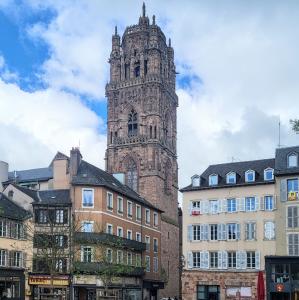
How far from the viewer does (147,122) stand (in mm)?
101750

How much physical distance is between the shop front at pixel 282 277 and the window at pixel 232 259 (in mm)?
3708

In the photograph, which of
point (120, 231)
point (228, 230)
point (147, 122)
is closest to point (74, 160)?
point (120, 231)

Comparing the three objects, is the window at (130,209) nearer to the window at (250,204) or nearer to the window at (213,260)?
the window at (213,260)

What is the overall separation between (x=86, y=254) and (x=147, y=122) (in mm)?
43743

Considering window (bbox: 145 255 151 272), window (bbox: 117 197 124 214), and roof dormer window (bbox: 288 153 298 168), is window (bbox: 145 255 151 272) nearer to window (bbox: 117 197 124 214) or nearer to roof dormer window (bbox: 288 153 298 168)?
window (bbox: 117 197 124 214)

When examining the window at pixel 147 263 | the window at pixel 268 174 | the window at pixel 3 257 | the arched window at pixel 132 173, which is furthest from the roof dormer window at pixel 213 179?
the arched window at pixel 132 173

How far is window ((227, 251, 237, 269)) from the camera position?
202 ft

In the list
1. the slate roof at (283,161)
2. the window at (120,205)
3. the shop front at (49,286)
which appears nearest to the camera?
the slate roof at (283,161)

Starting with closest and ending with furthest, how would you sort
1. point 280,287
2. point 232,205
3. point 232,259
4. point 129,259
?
point 280,287 < point 232,259 < point 232,205 < point 129,259

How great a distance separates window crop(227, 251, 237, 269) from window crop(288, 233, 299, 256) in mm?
5767

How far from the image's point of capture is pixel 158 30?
11081 cm

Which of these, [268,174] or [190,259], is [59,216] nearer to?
[190,259]

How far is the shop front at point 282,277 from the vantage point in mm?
57219

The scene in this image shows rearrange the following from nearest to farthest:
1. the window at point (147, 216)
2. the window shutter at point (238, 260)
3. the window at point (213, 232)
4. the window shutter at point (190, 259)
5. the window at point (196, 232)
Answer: the window shutter at point (238, 260) → the window at point (213, 232) → the window shutter at point (190, 259) → the window at point (196, 232) → the window at point (147, 216)
